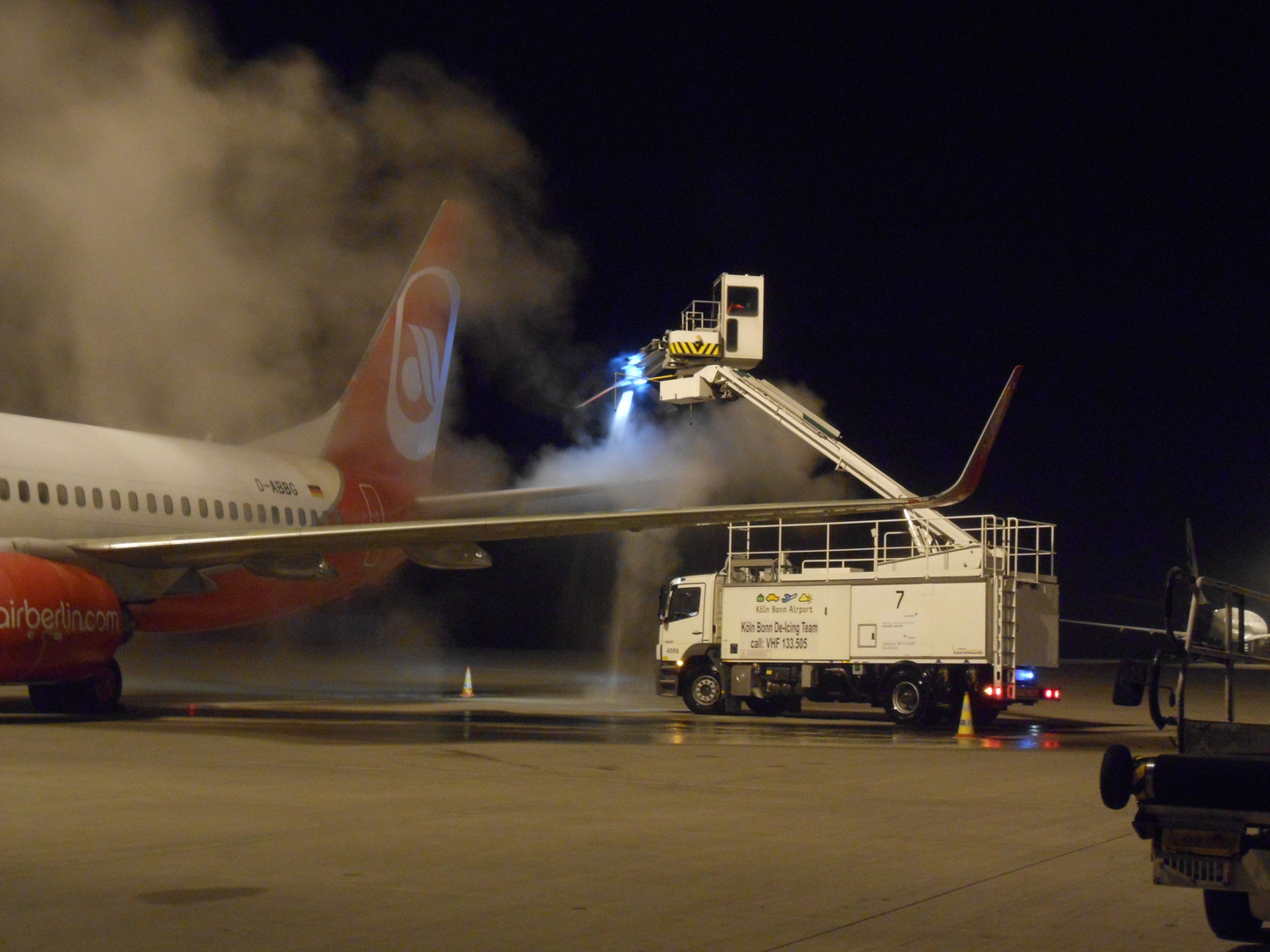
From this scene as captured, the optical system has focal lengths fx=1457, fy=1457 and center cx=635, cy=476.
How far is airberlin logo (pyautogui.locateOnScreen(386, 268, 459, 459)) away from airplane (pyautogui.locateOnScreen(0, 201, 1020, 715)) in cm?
27

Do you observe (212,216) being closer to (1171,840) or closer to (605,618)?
(1171,840)

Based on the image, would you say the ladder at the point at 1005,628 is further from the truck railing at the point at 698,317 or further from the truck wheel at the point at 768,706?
the truck railing at the point at 698,317

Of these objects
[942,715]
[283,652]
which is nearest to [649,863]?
[942,715]

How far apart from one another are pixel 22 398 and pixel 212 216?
4.25 m

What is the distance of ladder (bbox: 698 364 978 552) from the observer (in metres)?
24.6

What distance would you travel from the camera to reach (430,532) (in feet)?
61.5

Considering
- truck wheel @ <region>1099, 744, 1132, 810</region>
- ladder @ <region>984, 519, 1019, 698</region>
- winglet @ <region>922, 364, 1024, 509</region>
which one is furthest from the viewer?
ladder @ <region>984, 519, 1019, 698</region>

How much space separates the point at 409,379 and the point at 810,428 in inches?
317

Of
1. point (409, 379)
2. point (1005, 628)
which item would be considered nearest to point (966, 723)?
point (1005, 628)

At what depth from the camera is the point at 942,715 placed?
21.2 metres

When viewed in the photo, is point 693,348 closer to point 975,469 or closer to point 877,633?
point 877,633

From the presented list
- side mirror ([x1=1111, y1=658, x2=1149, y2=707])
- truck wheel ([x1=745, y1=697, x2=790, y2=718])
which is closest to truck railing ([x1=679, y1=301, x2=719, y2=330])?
truck wheel ([x1=745, y1=697, x2=790, y2=718])

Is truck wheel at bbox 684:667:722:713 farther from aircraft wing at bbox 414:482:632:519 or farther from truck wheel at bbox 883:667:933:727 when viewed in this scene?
aircraft wing at bbox 414:482:632:519

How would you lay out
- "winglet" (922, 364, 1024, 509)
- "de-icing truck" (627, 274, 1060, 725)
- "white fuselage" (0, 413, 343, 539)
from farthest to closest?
"de-icing truck" (627, 274, 1060, 725), "white fuselage" (0, 413, 343, 539), "winglet" (922, 364, 1024, 509)
